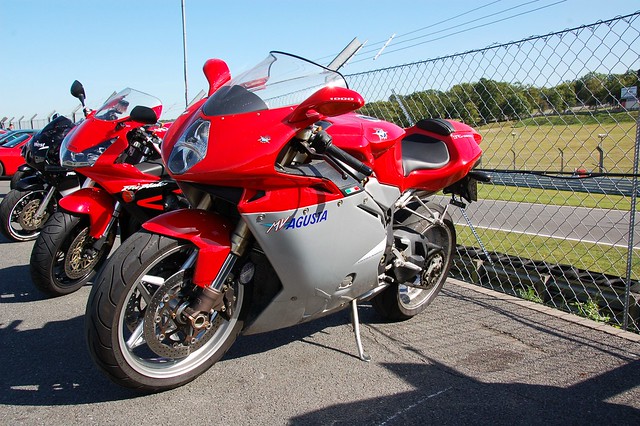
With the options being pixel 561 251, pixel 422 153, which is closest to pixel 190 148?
pixel 422 153

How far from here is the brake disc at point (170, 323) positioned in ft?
8.81

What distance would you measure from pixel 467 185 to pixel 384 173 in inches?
49.6

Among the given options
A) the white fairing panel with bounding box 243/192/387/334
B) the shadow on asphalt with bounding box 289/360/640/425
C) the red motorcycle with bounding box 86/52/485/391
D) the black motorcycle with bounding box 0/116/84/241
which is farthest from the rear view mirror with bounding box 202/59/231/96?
the black motorcycle with bounding box 0/116/84/241

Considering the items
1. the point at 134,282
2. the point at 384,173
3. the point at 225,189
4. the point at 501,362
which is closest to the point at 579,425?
the point at 501,362

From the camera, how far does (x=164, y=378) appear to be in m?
2.77

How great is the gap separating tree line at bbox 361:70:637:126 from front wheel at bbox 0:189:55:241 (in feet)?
13.4

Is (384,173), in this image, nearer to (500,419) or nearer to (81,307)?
(500,419)

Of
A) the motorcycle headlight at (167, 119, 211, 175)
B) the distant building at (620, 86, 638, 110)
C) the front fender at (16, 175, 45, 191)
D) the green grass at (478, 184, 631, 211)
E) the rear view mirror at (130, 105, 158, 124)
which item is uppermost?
the distant building at (620, 86, 638, 110)

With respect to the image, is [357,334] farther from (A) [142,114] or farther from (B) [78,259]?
(B) [78,259]

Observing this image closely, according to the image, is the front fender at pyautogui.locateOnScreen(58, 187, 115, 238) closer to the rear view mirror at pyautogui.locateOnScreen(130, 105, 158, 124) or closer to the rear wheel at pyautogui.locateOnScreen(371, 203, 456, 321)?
the rear view mirror at pyautogui.locateOnScreen(130, 105, 158, 124)

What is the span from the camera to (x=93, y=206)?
166 inches

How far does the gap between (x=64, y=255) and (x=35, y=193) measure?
2.64m

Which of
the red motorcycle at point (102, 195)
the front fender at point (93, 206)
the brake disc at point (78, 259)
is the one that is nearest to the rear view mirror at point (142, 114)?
the red motorcycle at point (102, 195)

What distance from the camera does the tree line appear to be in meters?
3.99
